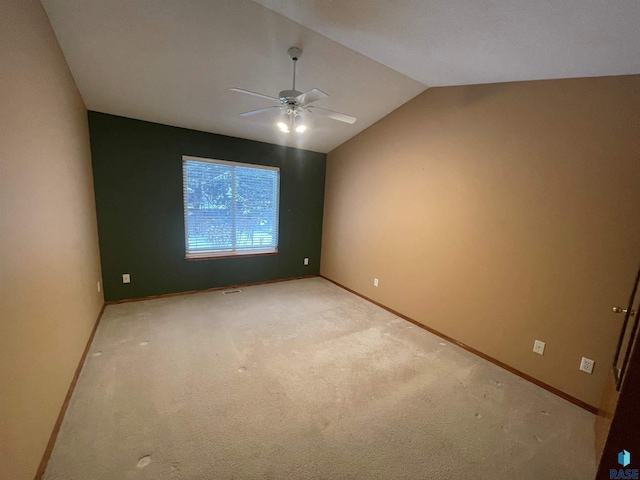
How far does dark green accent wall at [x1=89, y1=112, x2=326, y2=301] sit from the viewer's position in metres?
2.99

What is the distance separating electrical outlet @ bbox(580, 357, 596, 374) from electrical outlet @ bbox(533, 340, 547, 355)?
224mm

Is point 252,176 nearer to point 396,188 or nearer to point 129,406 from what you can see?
point 396,188

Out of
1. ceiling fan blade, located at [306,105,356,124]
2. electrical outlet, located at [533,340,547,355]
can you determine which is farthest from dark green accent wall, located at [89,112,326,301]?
electrical outlet, located at [533,340,547,355]

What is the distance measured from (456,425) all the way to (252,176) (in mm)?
3749

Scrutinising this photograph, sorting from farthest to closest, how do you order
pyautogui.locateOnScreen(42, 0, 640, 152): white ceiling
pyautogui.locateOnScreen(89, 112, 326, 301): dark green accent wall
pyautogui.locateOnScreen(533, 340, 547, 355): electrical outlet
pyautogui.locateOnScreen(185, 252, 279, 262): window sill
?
pyautogui.locateOnScreen(185, 252, 279, 262): window sill < pyautogui.locateOnScreen(89, 112, 326, 301): dark green accent wall < pyautogui.locateOnScreen(533, 340, 547, 355): electrical outlet < pyautogui.locateOnScreen(42, 0, 640, 152): white ceiling

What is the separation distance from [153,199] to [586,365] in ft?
15.3

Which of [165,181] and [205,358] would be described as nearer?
[205,358]

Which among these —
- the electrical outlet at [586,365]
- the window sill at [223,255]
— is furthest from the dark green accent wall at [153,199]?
the electrical outlet at [586,365]

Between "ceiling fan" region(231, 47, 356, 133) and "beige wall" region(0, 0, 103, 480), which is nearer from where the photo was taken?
"beige wall" region(0, 0, 103, 480)

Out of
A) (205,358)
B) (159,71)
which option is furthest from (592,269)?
(159,71)

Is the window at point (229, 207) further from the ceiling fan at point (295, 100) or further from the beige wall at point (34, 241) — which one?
the ceiling fan at point (295, 100)

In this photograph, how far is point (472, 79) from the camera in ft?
7.53

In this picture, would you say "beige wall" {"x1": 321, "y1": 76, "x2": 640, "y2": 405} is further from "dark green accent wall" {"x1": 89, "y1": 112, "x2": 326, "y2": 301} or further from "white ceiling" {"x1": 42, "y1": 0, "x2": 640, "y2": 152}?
"dark green accent wall" {"x1": 89, "y1": 112, "x2": 326, "y2": 301}

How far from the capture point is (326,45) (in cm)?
203
